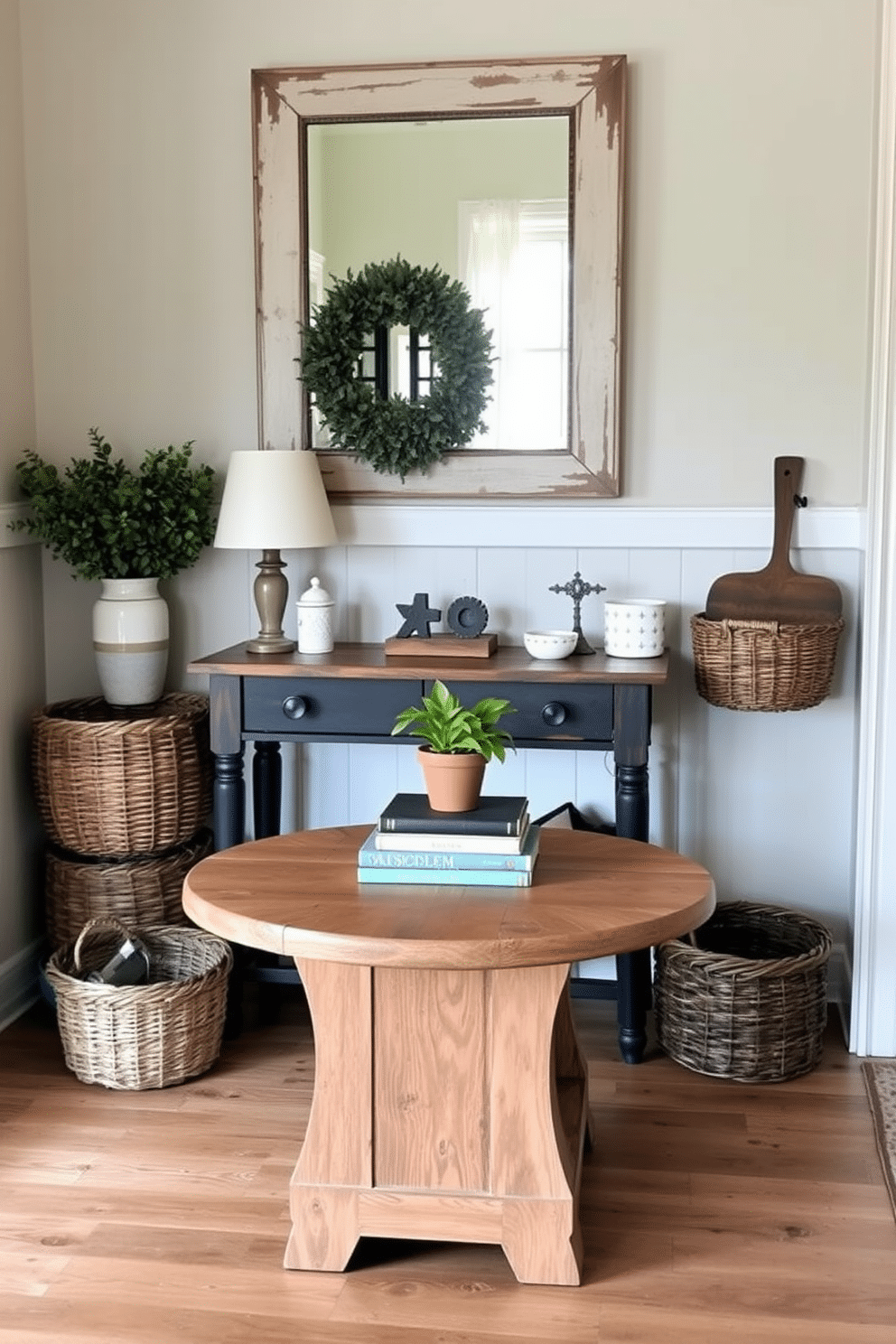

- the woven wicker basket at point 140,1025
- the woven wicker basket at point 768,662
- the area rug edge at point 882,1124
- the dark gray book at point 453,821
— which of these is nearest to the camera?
the dark gray book at point 453,821

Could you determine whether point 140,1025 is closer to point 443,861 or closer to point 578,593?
point 443,861

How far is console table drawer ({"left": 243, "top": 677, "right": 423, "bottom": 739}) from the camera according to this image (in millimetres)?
3115

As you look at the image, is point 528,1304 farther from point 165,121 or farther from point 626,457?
point 165,121

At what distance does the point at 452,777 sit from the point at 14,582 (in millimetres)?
1518

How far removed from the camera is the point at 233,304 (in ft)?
11.4

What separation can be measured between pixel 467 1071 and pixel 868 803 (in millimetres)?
1271

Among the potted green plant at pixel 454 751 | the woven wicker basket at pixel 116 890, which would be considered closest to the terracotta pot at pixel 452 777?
the potted green plant at pixel 454 751

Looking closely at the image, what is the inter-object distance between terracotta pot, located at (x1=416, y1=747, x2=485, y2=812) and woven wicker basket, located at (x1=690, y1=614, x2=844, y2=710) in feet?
3.01

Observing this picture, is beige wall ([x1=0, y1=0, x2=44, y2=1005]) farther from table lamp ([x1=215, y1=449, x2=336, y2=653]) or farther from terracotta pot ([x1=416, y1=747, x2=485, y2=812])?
terracotta pot ([x1=416, y1=747, x2=485, y2=812])

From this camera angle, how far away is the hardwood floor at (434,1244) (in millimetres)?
2211

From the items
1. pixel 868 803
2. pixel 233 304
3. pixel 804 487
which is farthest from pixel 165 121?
pixel 868 803

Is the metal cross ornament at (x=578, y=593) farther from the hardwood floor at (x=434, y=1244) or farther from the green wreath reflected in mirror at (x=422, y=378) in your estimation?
the hardwood floor at (x=434, y=1244)

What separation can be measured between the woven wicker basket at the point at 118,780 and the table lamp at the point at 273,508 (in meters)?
0.29

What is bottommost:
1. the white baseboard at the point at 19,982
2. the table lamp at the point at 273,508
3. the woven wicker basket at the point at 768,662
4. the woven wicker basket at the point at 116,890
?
the white baseboard at the point at 19,982
